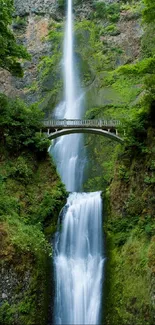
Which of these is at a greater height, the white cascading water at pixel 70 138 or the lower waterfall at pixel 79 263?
the white cascading water at pixel 70 138

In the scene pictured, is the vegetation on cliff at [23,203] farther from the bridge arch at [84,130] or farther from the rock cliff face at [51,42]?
the rock cliff face at [51,42]

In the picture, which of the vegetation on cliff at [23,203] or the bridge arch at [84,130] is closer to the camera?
the vegetation on cliff at [23,203]

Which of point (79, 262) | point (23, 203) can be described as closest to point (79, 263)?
point (79, 262)

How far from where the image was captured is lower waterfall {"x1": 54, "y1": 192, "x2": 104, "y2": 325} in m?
12.5

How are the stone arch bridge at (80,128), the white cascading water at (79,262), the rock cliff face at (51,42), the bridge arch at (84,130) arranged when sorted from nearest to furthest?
the white cascading water at (79,262) < the bridge arch at (84,130) < the stone arch bridge at (80,128) < the rock cliff face at (51,42)

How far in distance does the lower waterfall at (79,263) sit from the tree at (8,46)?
859cm

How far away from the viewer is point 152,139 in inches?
614

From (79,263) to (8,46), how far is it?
11.8 m

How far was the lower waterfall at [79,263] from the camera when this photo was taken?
1245cm

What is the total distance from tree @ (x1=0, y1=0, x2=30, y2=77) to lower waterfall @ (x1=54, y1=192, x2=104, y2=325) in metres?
8.59

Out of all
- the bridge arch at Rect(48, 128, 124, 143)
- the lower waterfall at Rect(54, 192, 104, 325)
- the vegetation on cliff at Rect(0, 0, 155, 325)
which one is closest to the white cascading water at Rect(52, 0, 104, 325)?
the lower waterfall at Rect(54, 192, 104, 325)

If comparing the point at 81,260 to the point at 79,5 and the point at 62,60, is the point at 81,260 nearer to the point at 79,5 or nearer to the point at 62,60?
the point at 62,60

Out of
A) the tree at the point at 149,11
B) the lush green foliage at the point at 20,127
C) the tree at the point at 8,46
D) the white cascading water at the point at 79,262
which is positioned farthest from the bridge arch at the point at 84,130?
the tree at the point at 149,11

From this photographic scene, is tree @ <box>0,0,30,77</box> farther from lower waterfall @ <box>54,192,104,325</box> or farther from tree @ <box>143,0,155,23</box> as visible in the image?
lower waterfall @ <box>54,192,104,325</box>
